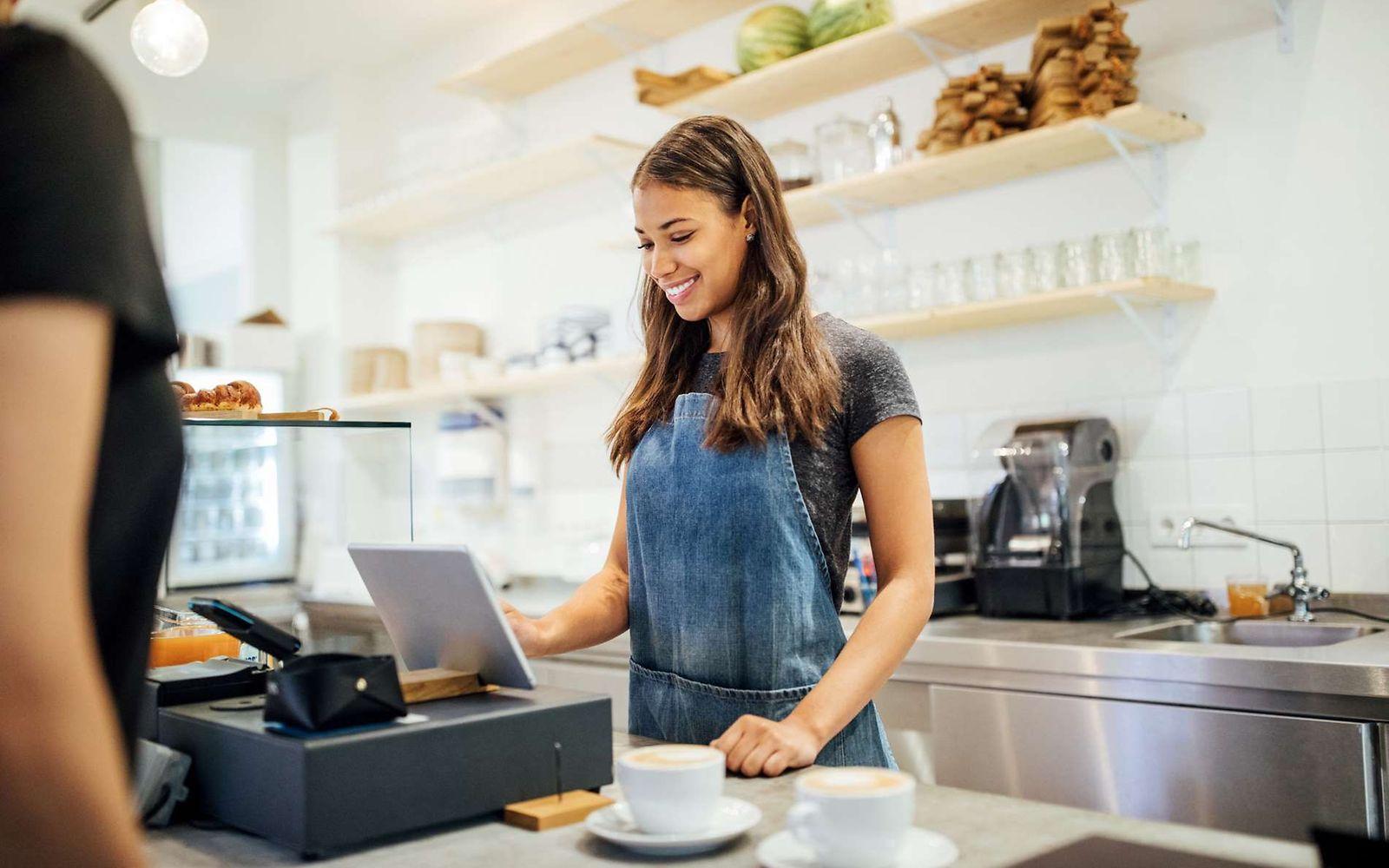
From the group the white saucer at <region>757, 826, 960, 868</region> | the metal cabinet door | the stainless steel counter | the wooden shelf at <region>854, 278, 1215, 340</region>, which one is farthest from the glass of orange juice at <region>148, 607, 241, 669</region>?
the wooden shelf at <region>854, 278, 1215, 340</region>

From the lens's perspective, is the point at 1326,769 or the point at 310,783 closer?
the point at 310,783

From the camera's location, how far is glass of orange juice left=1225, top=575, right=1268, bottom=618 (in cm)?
254

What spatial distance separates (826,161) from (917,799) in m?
2.45

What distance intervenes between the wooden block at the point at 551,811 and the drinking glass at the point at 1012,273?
2.00 meters

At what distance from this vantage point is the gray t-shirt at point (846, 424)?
152cm

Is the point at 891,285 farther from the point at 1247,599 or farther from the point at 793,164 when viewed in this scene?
the point at 1247,599

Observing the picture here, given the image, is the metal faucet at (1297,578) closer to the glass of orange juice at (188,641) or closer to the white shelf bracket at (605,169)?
the glass of orange juice at (188,641)

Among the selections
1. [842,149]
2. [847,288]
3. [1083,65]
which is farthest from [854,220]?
[1083,65]

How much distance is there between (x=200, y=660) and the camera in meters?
1.46

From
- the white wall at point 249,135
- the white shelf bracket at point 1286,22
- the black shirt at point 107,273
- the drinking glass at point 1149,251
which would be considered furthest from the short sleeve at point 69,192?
the white wall at point 249,135

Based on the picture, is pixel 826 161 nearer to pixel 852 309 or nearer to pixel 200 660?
pixel 852 309

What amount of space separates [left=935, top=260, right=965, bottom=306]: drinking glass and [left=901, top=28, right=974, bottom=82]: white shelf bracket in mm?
506

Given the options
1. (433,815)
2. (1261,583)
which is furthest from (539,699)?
(1261,583)

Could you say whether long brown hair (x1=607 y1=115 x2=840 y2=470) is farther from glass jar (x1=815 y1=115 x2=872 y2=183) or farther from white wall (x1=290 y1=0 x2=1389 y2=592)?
glass jar (x1=815 y1=115 x2=872 y2=183)
